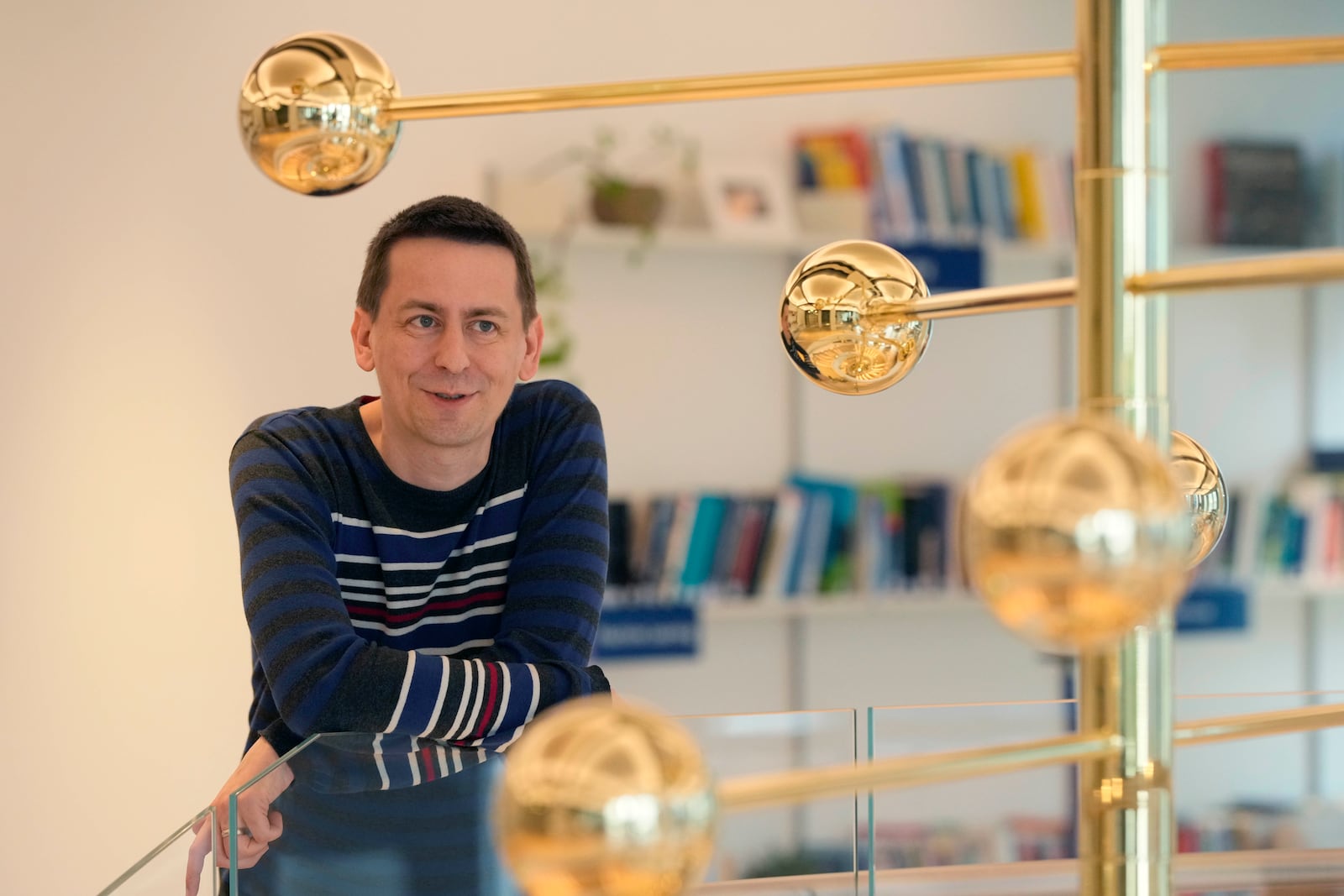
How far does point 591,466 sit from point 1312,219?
11.9ft

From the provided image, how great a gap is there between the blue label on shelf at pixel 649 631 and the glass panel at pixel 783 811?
8.23ft

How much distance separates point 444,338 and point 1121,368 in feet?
2.99

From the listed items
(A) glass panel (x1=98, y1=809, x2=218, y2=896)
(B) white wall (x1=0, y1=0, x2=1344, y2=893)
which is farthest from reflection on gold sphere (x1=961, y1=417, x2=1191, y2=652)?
(B) white wall (x1=0, y1=0, x2=1344, y2=893)

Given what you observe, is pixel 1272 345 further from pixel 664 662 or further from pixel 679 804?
pixel 679 804

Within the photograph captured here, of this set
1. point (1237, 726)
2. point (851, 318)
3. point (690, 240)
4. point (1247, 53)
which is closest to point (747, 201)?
point (690, 240)

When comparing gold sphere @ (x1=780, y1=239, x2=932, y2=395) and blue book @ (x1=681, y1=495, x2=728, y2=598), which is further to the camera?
blue book @ (x1=681, y1=495, x2=728, y2=598)

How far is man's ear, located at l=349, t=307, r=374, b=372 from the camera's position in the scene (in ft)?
4.39

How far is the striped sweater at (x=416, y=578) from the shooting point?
46.7 inches

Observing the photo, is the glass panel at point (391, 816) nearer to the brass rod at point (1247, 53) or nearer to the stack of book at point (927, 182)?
the brass rod at point (1247, 53)

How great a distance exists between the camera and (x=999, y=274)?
413 cm

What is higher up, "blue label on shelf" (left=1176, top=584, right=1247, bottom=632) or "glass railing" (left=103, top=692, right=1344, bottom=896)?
"glass railing" (left=103, top=692, right=1344, bottom=896)

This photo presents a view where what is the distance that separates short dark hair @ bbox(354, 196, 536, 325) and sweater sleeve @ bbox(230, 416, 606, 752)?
17 cm

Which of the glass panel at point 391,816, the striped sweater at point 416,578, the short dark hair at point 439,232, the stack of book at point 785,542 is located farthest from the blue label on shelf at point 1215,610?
the glass panel at point 391,816

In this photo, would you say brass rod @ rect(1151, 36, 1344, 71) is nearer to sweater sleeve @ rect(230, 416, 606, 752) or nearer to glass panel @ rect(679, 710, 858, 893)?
glass panel @ rect(679, 710, 858, 893)
